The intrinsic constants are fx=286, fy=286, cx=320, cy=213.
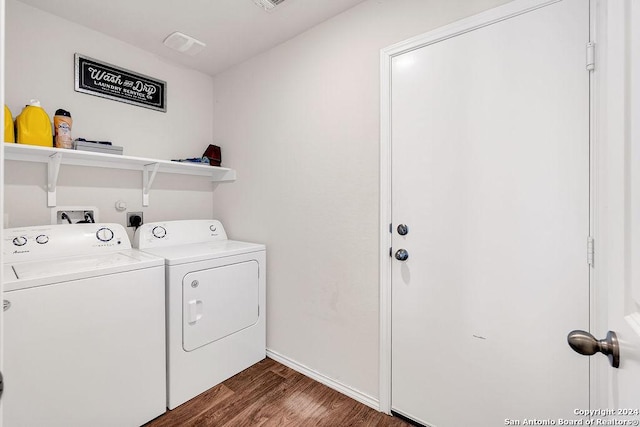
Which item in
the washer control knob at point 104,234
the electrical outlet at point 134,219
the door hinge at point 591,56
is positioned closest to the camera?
the door hinge at point 591,56

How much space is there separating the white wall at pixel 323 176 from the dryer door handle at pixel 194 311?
23.0 inches

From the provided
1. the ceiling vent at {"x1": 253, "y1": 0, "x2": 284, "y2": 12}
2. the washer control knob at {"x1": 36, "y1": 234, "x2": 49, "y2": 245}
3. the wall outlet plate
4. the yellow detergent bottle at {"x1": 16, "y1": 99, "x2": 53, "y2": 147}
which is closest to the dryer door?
the washer control knob at {"x1": 36, "y1": 234, "x2": 49, "y2": 245}

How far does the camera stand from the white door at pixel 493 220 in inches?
45.4

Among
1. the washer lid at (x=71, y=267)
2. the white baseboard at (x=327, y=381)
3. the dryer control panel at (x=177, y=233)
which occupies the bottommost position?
the white baseboard at (x=327, y=381)

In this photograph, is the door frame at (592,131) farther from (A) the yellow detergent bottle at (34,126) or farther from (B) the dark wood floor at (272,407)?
(A) the yellow detergent bottle at (34,126)

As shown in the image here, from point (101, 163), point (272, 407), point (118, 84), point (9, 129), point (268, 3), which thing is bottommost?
point (272, 407)

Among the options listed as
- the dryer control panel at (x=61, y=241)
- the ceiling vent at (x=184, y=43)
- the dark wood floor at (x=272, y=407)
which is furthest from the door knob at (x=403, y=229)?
the ceiling vent at (x=184, y=43)

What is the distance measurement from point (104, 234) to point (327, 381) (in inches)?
70.3

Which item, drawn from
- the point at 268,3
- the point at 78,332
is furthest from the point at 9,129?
the point at 268,3

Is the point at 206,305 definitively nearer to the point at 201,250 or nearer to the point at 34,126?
the point at 201,250

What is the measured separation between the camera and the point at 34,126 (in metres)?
1.65

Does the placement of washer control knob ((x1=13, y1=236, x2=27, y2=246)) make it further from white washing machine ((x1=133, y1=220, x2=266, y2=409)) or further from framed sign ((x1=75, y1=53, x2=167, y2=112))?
framed sign ((x1=75, y1=53, x2=167, y2=112))

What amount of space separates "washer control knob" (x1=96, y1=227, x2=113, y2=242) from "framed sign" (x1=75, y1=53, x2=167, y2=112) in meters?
0.98

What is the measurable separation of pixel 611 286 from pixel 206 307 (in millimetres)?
1882
